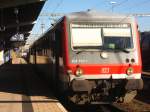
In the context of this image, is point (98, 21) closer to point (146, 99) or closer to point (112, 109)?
point (112, 109)

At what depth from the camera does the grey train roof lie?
49.4 ft

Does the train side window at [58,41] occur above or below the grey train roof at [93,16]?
below

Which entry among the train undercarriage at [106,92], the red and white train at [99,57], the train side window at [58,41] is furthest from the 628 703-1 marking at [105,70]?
the train side window at [58,41]

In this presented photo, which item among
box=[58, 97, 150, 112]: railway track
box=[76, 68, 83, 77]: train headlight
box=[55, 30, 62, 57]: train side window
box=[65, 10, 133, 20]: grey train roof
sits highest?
box=[65, 10, 133, 20]: grey train roof

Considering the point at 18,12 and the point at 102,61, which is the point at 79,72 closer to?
the point at 102,61

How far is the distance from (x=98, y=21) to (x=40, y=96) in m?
3.92

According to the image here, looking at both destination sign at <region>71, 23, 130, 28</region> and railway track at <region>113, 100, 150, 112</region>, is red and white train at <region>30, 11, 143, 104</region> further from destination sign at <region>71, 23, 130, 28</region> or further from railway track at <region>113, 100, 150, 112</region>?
railway track at <region>113, 100, 150, 112</region>

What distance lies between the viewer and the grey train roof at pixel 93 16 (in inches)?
593

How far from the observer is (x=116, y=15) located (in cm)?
1538

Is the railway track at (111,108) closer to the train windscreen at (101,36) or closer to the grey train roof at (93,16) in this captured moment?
the train windscreen at (101,36)

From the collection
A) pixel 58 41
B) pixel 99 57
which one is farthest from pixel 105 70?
pixel 58 41

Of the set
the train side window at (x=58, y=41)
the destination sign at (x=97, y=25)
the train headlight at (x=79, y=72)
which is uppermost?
the destination sign at (x=97, y=25)

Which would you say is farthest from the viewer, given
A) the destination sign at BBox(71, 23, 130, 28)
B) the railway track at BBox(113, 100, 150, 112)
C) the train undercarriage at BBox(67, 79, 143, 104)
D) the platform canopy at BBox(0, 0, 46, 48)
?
the platform canopy at BBox(0, 0, 46, 48)

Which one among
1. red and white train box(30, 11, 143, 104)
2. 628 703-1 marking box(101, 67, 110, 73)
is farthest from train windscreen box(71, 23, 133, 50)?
628 703-1 marking box(101, 67, 110, 73)
